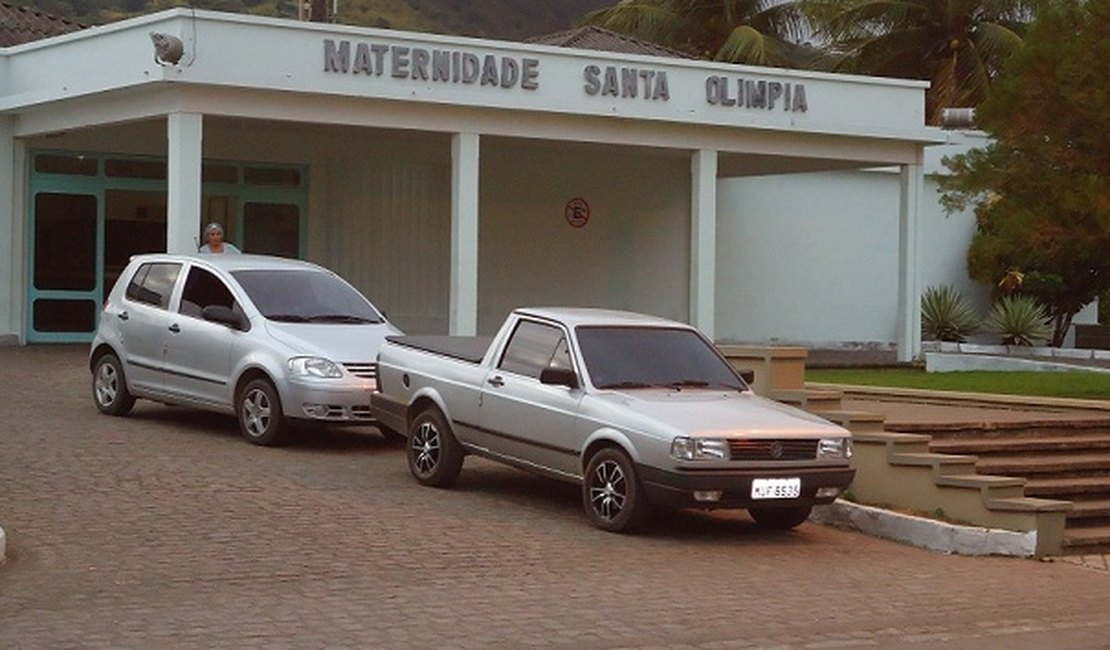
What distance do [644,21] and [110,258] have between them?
27.7m

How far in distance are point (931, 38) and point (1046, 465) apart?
117 feet

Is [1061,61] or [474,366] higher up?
[1061,61]

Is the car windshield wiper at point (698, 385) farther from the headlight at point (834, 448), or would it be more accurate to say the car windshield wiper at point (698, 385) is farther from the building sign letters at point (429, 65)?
the building sign letters at point (429, 65)

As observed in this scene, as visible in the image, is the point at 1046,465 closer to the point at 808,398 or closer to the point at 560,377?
the point at 808,398

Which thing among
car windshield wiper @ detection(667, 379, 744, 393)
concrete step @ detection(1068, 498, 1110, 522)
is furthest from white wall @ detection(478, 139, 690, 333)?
car windshield wiper @ detection(667, 379, 744, 393)

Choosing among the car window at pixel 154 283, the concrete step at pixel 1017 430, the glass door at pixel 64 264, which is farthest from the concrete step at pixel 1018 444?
the glass door at pixel 64 264

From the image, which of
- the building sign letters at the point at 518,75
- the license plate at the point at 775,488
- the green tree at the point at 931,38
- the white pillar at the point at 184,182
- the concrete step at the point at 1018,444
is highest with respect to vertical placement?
the green tree at the point at 931,38

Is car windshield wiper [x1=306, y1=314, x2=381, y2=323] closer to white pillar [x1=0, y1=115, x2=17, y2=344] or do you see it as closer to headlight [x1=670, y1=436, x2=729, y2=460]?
headlight [x1=670, y1=436, x2=729, y2=460]

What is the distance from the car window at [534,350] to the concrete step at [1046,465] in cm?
361

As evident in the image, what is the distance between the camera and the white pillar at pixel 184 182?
21891mm

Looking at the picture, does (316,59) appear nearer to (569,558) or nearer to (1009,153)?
(1009,153)

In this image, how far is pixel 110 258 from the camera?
90.0ft

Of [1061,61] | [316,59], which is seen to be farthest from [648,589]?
[316,59]

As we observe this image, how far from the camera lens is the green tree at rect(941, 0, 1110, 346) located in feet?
61.4
